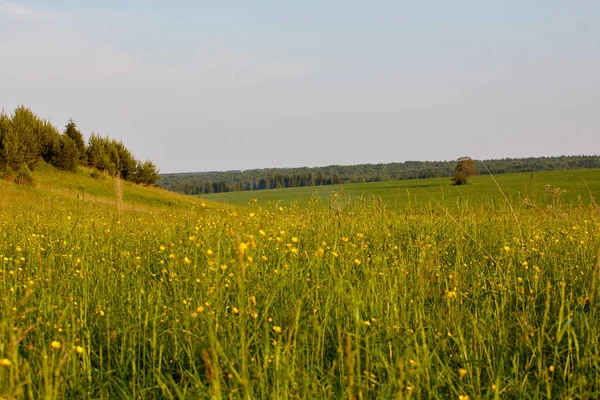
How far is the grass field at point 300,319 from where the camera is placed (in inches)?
88.4

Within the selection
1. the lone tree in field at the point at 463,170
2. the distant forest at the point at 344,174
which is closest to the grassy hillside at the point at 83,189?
the lone tree in field at the point at 463,170

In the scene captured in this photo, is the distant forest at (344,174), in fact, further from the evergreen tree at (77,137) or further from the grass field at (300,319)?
the grass field at (300,319)

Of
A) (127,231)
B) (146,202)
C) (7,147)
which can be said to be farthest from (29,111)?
(127,231)

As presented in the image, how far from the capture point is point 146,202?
25.1 meters

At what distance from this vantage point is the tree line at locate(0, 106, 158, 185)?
20906 mm

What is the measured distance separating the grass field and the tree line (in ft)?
57.5

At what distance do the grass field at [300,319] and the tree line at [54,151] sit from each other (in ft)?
57.5

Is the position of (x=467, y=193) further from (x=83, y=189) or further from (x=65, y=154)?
(x=83, y=189)

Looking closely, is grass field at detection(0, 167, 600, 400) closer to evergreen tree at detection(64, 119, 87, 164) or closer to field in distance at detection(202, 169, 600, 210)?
field in distance at detection(202, 169, 600, 210)

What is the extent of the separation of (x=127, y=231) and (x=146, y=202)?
19766mm

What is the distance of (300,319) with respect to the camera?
2.91 m

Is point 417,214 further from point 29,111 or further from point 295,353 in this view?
point 29,111

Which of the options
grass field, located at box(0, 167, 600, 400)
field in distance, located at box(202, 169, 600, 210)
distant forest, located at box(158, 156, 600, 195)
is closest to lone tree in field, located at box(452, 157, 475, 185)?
field in distance, located at box(202, 169, 600, 210)

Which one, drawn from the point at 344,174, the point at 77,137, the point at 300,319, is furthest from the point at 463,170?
the point at 344,174
